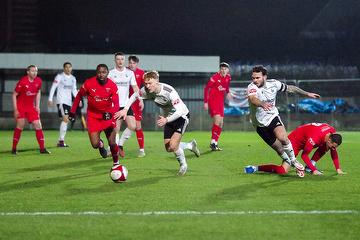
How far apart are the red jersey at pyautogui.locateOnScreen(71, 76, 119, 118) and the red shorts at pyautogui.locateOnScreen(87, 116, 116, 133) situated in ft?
0.26

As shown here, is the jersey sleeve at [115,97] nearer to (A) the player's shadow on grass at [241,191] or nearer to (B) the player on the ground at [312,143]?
(B) the player on the ground at [312,143]

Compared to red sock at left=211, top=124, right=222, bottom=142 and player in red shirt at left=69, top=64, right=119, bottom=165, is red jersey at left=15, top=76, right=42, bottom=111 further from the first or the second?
red sock at left=211, top=124, right=222, bottom=142

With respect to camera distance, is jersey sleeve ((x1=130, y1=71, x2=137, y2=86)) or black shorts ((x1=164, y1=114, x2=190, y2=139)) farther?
jersey sleeve ((x1=130, y1=71, x2=137, y2=86))

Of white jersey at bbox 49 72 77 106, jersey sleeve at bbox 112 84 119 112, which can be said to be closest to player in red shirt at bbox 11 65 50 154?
white jersey at bbox 49 72 77 106

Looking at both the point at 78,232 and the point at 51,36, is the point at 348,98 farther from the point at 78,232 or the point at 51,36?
the point at 78,232

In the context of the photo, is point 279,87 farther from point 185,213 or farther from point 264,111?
point 185,213

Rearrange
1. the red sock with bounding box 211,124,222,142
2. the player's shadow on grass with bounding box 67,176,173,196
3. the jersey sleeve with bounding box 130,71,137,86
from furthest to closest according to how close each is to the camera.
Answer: the red sock with bounding box 211,124,222,142 → the jersey sleeve with bounding box 130,71,137,86 → the player's shadow on grass with bounding box 67,176,173,196

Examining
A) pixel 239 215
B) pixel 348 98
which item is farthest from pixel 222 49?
pixel 239 215

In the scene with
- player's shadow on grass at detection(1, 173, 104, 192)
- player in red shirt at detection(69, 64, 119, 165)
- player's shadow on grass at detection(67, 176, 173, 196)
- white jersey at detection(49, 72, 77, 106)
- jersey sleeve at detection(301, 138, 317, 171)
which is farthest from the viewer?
white jersey at detection(49, 72, 77, 106)

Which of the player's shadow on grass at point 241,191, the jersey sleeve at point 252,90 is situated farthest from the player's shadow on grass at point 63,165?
the player's shadow on grass at point 241,191

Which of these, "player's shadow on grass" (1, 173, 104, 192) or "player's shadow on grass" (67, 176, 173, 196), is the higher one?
"player's shadow on grass" (67, 176, 173, 196)

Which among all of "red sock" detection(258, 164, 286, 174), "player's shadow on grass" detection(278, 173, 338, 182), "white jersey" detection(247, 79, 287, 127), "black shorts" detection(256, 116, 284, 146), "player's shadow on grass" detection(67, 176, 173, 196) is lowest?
"player's shadow on grass" detection(67, 176, 173, 196)

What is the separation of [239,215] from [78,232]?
1808mm

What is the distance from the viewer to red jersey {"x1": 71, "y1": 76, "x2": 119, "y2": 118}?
10992mm
